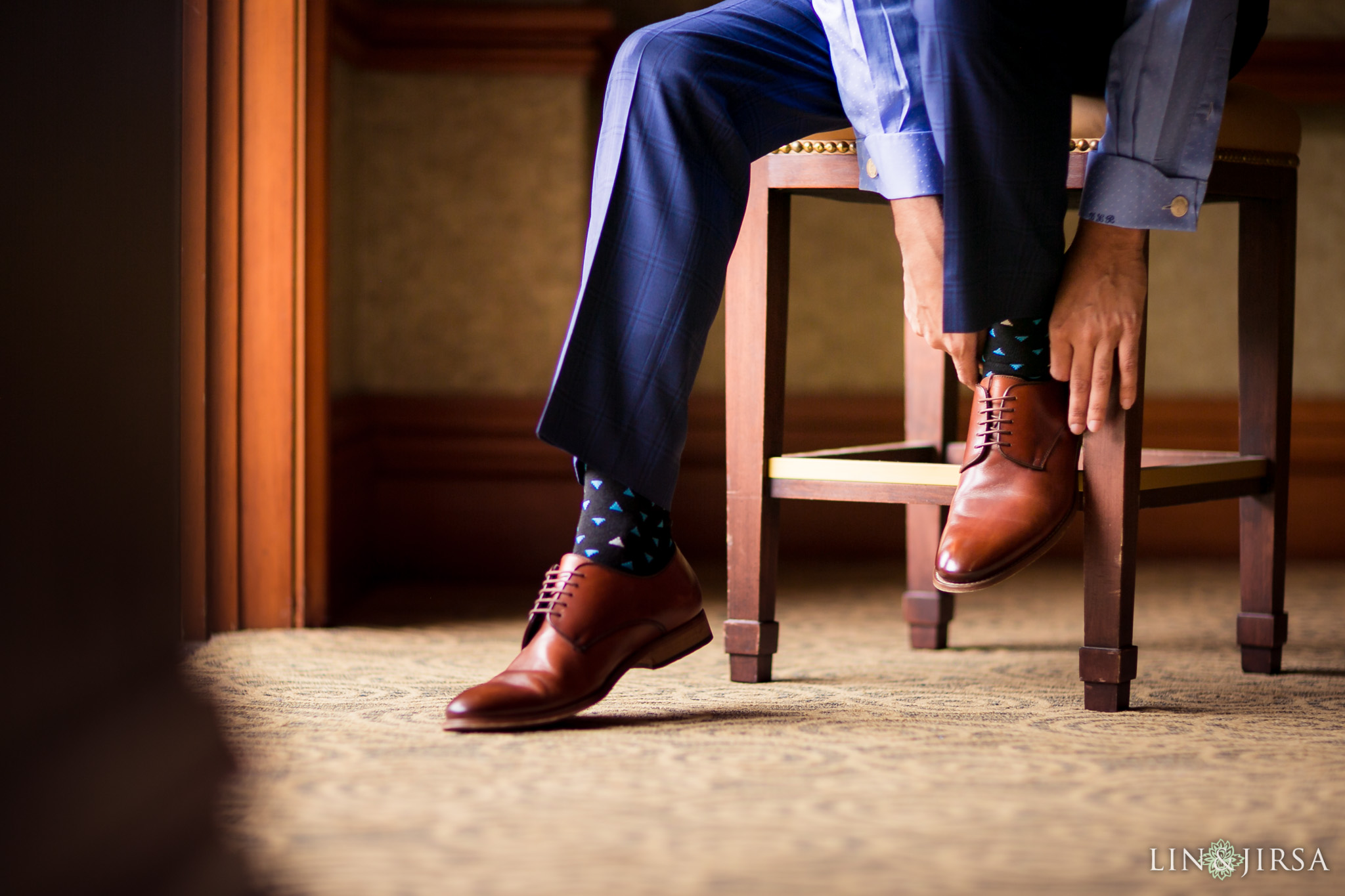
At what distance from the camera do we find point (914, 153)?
1.03 m

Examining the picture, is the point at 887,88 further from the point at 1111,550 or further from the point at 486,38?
the point at 486,38

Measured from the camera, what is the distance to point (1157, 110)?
1010mm

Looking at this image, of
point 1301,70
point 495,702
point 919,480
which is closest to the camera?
point 495,702

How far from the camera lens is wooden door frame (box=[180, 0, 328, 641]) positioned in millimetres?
1440

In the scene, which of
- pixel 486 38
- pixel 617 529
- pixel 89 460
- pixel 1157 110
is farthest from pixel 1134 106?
pixel 486 38

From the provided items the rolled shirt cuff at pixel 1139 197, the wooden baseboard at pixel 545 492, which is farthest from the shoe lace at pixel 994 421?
the wooden baseboard at pixel 545 492

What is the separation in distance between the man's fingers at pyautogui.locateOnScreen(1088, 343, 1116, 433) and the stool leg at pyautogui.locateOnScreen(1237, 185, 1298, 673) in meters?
0.33

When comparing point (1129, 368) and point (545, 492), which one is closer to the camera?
point (1129, 368)

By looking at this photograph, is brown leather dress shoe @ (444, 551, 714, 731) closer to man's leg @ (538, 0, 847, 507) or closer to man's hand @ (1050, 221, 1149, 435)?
man's leg @ (538, 0, 847, 507)

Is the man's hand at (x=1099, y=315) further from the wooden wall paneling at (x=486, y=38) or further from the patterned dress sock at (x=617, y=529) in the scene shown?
the wooden wall paneling at (x=486, y=38)

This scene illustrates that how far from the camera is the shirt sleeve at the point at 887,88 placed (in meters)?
1.03

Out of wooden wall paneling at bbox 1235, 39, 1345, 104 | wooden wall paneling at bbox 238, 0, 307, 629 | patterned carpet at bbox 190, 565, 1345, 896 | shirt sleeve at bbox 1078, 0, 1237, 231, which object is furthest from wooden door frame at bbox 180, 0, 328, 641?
wooden wall paneling at bbox 1235, 39, 1345, 104

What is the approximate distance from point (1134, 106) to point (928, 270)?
0.68 feet

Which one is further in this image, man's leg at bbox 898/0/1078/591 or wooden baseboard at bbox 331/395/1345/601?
wooden baseboard at bbox 331/395/1345/601
